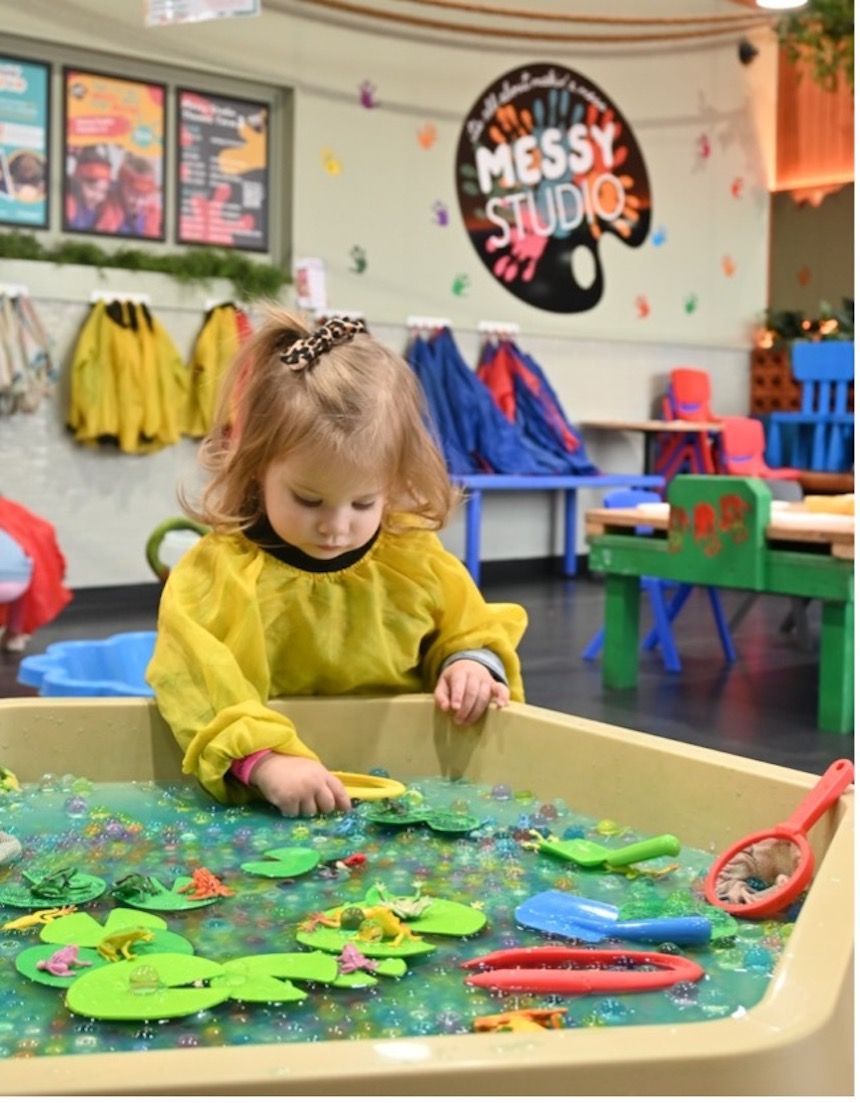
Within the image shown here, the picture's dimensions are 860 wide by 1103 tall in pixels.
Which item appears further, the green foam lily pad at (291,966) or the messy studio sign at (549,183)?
the messy studio sign at (549,183)

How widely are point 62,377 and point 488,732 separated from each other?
4035 mm

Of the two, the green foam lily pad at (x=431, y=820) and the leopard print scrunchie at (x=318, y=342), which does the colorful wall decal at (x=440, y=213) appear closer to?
the leopard print scrunchie at (x=318, y=342)

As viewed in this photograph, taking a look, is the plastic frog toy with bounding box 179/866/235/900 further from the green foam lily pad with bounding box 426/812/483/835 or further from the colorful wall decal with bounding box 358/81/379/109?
the colorful wall decal with bounding box 358/81/379/109

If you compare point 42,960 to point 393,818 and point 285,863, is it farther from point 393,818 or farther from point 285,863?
point 393,818

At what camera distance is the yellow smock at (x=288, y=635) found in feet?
4.25

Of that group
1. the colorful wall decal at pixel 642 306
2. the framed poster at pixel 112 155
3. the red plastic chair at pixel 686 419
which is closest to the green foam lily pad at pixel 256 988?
the framed poster at pixel 112 155

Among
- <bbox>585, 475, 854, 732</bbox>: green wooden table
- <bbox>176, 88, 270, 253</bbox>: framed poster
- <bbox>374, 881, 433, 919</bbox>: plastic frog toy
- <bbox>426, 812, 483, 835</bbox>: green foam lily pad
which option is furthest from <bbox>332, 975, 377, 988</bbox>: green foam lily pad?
<bbox>176, 88, 270, 253</bbox>: framed poster

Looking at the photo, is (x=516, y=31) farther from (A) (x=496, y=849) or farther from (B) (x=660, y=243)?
(A) (x=496, y=849)

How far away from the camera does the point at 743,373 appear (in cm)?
752

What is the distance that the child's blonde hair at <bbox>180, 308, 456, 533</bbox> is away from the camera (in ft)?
4.33

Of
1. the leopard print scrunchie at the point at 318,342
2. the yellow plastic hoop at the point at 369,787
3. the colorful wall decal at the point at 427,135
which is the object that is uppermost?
the colorful wall decal at the point at 427,135

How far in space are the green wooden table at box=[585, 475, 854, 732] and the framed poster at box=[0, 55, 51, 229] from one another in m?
2.58

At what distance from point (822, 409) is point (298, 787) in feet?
19.6

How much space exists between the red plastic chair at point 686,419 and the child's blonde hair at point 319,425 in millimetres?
5435
